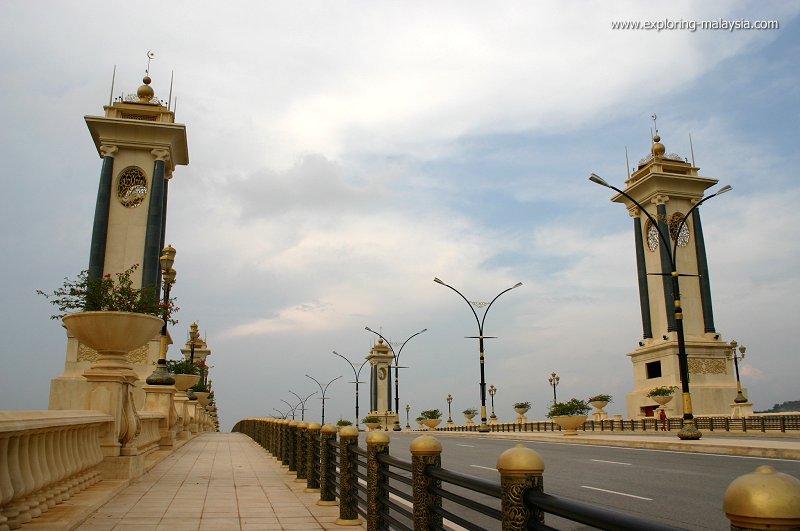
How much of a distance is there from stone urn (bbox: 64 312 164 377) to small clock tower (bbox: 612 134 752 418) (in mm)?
45326

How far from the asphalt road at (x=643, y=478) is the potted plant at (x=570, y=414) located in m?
11.3

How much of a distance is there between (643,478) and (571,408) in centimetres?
2035

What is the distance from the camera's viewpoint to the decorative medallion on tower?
44406mm

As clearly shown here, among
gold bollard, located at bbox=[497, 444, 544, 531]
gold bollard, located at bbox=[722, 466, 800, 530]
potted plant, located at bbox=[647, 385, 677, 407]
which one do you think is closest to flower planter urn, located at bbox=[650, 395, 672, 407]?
potted plant, located at bbox=[647, 385, 677, 407]

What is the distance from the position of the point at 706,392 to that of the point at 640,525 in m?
52.6

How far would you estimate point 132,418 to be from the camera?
10938mm

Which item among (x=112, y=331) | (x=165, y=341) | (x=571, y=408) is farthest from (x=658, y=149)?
(x=112, y=331)

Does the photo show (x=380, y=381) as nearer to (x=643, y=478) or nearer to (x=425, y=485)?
(x=643, y=478)

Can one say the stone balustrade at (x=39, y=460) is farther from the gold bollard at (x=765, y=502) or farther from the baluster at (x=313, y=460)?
the gold bollard at (x=765, y=502)

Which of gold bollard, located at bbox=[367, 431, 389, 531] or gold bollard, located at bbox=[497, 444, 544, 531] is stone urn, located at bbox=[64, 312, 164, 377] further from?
gold bollard, located at bbox=[497, 444, 544, 531]

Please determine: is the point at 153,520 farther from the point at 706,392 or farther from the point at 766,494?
the point at 706,392

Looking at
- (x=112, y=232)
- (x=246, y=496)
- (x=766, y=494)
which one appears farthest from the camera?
(x=112, y=232)

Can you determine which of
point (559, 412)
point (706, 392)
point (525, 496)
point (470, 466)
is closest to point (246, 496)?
point (470, 466)

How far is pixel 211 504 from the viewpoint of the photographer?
945 cm
